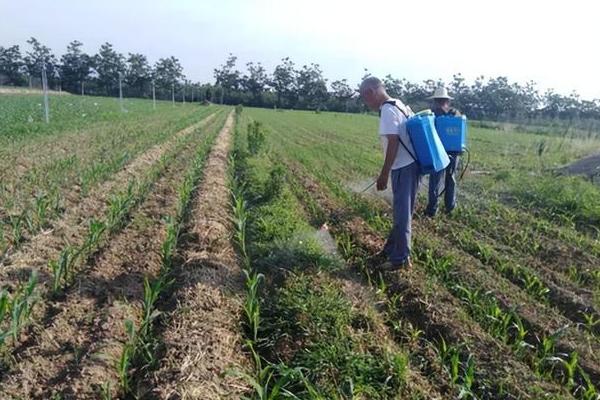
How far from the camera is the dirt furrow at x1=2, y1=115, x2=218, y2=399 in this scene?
285 centimetres

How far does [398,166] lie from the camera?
16.1 feet

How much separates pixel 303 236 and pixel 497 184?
6.37 metres

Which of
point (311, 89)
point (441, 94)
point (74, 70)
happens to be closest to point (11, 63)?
point (74, 70)

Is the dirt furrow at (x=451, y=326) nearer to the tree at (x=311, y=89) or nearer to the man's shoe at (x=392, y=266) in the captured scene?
the man's shoe at (x=392, y=266)

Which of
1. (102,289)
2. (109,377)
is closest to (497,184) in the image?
(102,289)

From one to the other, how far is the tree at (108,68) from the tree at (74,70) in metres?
1.67

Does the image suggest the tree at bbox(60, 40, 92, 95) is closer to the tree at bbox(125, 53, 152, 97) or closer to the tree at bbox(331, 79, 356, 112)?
the tree at bbox(125, 53, 152, 97)

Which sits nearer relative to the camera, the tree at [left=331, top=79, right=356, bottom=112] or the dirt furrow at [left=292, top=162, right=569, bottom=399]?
the dirt furrow at [left=292, top=162, right=569, bottom=399]

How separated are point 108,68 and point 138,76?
550cm

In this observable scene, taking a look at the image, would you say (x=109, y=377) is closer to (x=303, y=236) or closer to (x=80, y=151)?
(x=303, y=236)

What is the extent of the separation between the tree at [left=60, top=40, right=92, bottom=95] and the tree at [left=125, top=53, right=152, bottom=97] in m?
6.45

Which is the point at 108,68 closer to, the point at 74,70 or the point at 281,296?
the point at 74,70

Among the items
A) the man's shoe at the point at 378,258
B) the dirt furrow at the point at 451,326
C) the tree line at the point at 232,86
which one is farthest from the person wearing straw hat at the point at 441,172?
the tree line at the point at 232,86

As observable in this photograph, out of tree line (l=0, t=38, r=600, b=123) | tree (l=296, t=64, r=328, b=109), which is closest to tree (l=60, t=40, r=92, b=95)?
tree line (l=0, t=38, r=600, b=123)
